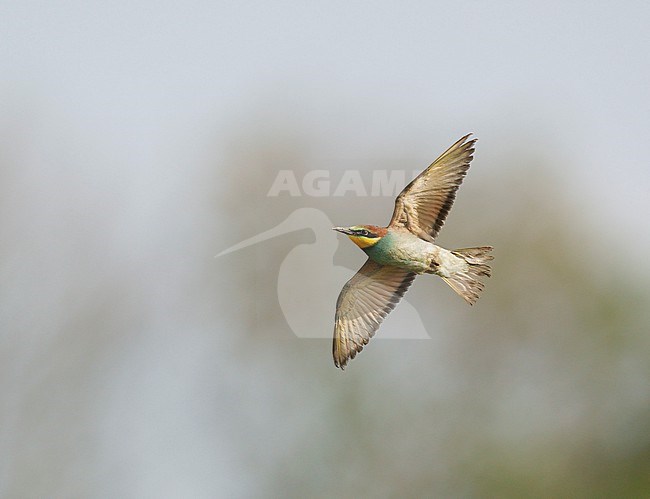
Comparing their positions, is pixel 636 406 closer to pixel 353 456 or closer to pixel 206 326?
pixel 353 456

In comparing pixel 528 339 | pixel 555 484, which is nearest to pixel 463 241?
pixel 528 339

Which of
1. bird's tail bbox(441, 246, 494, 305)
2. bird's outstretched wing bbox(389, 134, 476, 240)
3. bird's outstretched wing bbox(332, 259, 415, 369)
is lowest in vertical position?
bird's outstretched wing bbox(332, 259, 415, 369)

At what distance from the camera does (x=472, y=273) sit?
762 cm

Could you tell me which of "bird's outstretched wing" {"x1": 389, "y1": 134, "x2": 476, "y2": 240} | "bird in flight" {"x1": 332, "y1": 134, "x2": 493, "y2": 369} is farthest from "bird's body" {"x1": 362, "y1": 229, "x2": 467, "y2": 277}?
"bird's outstretched wing" {"x1": 389, "y1": 134, "x2": 476, "y2": 240}

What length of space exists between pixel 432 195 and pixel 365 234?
59cm

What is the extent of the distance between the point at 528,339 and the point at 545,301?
92cm

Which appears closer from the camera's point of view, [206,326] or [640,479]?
[640,479]

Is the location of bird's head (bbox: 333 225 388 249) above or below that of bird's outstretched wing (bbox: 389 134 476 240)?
below

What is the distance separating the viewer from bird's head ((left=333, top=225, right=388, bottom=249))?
293 inches

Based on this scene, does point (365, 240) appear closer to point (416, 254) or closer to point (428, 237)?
point (416, 254)

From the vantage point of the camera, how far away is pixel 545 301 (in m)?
21.3

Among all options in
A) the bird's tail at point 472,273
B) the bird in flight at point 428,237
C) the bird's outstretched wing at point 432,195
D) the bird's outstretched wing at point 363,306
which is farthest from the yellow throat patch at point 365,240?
the bird's outstretched wing at point 363,306

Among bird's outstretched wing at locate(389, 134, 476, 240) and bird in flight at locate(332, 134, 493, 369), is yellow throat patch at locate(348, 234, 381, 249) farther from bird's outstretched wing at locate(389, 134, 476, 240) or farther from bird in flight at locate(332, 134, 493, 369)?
bird's outstretched wing at locate(389, 134, 476, 240)

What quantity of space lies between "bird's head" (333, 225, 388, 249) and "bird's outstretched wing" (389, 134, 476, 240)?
27 centimetres
